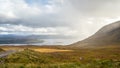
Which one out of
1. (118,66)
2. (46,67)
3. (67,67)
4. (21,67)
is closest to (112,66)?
(118,66)

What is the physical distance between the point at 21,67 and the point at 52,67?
449 cm

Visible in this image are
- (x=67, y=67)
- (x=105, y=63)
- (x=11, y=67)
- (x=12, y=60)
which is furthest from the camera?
A: (x=12, y=60)

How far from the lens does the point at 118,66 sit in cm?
4206

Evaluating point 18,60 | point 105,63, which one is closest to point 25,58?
point 18,60

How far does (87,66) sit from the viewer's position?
42062mm

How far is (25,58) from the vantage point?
71.8 metres

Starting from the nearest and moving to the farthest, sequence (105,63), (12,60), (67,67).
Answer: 1. (67,67)
2. (105,63)
3. (12,60)

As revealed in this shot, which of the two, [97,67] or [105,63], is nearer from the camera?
[97,67]

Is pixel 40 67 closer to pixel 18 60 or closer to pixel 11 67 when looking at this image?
pixel 11 67

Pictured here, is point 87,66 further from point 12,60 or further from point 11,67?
point 12,60

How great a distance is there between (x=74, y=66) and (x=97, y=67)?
350 cm

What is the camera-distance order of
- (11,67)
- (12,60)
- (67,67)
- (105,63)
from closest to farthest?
(11,67) < (67,67) < (105,63) < (12,60)

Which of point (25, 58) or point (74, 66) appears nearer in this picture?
point (74, 66)

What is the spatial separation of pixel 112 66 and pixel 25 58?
33.8 metres
